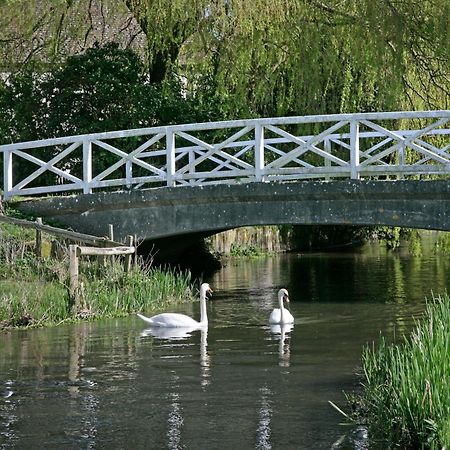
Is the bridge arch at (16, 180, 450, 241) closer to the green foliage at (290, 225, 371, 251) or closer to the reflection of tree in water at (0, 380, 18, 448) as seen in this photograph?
the reflection of tree in water at (0, 380, 18, 448)

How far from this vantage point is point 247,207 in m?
21.3

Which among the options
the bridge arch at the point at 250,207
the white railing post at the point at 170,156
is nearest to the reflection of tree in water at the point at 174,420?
the bridge arch at the point at 250,207

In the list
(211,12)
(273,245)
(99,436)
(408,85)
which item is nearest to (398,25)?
(408,85)

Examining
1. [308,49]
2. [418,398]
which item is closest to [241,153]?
[308,49]

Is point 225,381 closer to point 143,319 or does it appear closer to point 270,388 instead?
point 270,388

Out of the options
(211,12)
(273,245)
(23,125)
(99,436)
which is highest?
(211,12)

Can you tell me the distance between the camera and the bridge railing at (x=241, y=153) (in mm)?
20453

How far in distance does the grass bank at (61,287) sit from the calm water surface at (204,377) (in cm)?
41

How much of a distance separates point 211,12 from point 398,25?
379cm

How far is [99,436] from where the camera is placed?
34.3 feet

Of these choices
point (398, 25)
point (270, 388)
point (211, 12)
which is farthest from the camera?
point (211, 12)

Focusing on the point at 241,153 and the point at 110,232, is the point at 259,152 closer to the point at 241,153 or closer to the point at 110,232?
the point at 241,153

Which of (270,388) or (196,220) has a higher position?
(196,220)

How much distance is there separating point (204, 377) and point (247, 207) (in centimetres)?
832
